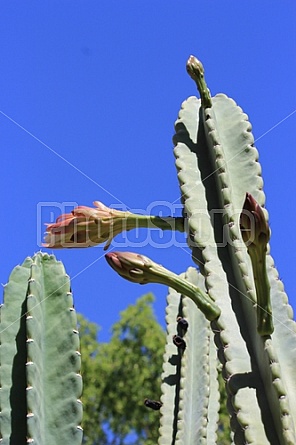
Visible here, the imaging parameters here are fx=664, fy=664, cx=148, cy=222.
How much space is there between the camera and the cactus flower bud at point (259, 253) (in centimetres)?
160

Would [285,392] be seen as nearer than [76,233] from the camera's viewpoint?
Yes

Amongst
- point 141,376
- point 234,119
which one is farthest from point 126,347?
point 234,119

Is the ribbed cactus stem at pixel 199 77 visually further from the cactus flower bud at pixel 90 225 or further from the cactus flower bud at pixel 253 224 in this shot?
the cactus flower bud at pixel 253 224

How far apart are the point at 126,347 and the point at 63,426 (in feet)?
32.2

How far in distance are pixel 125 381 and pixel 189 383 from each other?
8.83 metres

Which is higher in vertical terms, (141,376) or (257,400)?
(141,376)

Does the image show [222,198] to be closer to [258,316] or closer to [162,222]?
[162,222]

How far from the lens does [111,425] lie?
10.8 metres

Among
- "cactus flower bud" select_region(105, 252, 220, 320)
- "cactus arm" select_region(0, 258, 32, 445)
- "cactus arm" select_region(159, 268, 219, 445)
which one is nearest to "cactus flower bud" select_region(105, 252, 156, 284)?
"cactus flower bud" select_region(105, 252, 220, 320)

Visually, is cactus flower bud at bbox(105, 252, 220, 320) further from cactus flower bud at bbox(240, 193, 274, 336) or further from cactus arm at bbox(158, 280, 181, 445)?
cactus arm at bbox(158, 280, 181, 445)

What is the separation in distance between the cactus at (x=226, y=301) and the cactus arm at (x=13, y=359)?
0.30 meters

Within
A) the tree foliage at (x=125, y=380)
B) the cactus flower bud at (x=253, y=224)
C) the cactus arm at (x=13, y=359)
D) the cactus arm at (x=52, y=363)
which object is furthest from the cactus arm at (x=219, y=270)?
the tree foliage at (x=125, y=380)

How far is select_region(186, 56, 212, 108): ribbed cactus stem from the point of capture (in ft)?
7.45

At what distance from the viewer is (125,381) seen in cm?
1098
